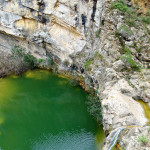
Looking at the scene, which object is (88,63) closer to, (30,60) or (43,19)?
(43,19)

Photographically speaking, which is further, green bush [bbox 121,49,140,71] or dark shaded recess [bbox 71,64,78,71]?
dark shaded recess [bbox 71,64,78,71]

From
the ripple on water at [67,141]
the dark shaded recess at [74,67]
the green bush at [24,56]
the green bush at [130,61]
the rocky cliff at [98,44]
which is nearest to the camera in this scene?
the rocky cliff at [98,44]

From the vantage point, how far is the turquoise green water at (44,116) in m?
9.17

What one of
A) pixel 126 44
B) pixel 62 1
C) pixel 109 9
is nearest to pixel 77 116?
pixel 126 44

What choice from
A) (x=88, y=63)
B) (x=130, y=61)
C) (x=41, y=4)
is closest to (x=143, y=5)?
(x=130, y=61)

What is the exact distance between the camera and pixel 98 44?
34.6 ft

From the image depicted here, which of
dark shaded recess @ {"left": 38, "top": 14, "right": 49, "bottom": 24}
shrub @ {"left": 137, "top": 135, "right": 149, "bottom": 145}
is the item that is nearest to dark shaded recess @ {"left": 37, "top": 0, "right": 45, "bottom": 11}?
dark shaded recess @ {"left": 38, "top": 14, "right": 49, "bottom": 24}

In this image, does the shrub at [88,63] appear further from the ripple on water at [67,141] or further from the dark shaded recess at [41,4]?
the dark shaded recess at [41,4]

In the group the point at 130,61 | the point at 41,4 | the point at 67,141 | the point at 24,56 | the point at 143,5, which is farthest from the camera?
the point at 24,56

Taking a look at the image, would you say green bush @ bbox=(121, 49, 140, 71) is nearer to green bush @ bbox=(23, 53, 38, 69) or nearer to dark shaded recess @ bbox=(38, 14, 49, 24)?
dark shaded recess @ bbox=(38, 14, 49, 24)

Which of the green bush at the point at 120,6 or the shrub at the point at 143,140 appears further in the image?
the green bush at the point at 120,6

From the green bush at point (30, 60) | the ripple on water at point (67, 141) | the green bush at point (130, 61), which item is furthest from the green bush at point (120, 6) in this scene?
the green bush at point (30, 60)

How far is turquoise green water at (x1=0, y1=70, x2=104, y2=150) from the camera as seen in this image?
361 inches

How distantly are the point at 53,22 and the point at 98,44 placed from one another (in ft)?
13.6
